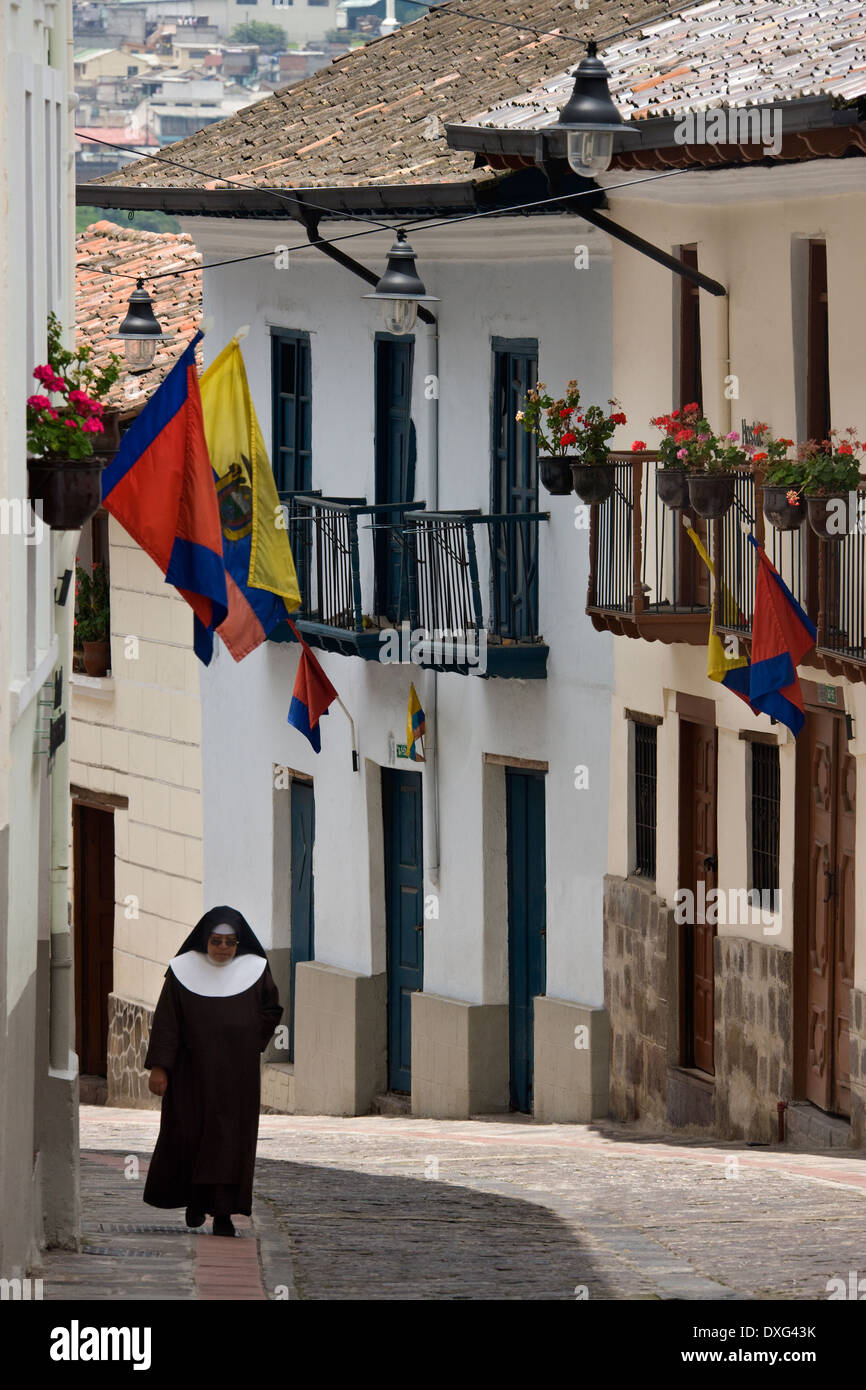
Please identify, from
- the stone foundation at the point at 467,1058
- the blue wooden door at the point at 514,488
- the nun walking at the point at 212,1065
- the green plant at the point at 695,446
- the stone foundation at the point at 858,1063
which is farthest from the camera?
the stone foundation at the point at 467,1058

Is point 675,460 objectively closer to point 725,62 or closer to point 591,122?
point 725,62

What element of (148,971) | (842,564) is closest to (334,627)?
(148,971)

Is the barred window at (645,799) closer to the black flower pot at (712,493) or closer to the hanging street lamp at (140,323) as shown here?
the black flower pot at (712,493)

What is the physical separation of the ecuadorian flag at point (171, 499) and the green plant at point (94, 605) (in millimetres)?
12473

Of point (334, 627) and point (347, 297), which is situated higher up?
point (347, 297)

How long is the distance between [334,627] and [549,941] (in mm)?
3029

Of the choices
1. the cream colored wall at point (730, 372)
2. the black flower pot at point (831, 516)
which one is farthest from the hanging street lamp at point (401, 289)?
the black flower pot at point (831, 516)

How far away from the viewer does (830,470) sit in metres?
16.1

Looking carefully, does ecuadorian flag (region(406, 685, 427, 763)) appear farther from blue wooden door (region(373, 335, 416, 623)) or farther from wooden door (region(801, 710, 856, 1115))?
wooden door (region(801, 710, 856, 1115))

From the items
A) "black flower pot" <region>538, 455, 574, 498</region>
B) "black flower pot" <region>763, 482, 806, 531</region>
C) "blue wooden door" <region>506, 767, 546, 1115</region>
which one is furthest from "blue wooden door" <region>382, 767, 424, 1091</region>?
"black flower pot" <region>763, 482, 806, 531</region>

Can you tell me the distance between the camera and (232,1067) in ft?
44.0

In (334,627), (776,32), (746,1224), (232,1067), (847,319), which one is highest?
(776,32)

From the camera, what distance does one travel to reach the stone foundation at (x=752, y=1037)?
1811cm

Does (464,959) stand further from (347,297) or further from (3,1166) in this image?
(3,1166)
